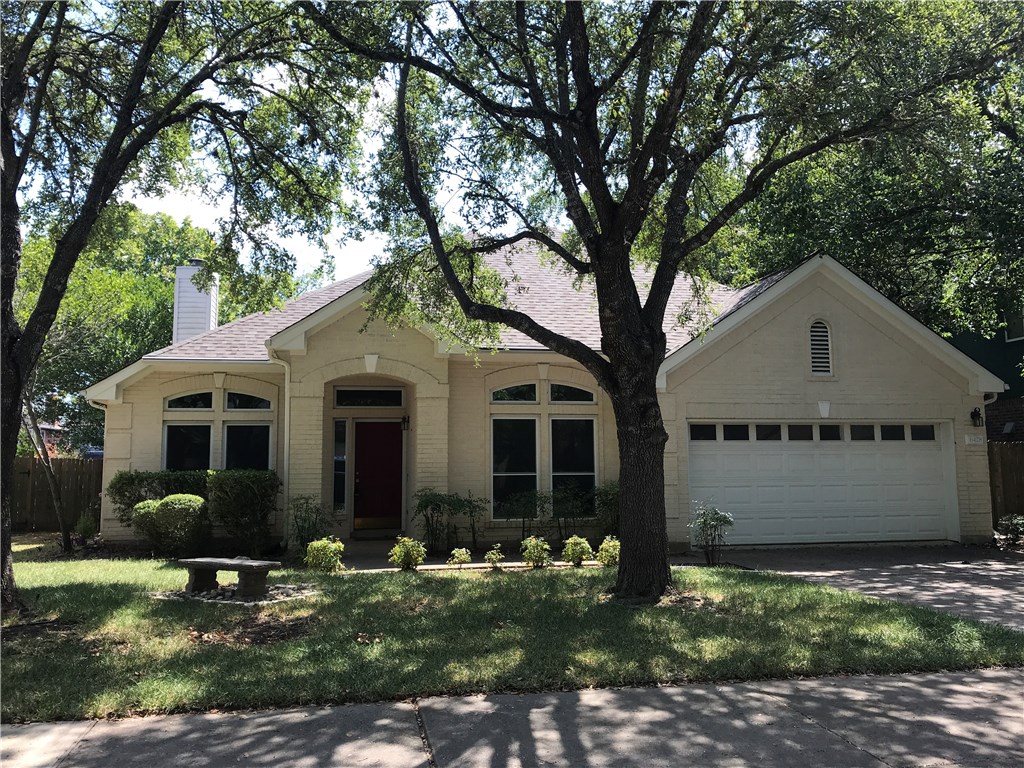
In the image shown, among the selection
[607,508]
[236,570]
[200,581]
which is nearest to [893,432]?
[607,508]

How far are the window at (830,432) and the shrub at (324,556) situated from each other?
9.31 metres

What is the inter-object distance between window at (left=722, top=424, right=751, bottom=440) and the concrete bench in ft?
28.6

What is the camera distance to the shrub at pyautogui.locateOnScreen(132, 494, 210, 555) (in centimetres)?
1277

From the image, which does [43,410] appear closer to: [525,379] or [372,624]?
[525,379]

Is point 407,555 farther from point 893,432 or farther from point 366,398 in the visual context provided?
point 893,432

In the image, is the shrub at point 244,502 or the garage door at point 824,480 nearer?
the shrub at point 244,502

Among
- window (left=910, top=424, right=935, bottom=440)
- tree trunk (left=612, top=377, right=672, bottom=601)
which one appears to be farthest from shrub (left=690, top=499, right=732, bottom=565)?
window (left=910, top=424, right=935, bottom=440)

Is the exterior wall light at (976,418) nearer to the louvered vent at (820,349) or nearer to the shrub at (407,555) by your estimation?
the louvered vent at (820,349)

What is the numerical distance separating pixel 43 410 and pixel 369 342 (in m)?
18.2

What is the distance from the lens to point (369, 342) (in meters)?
13.7

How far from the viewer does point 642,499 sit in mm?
8961

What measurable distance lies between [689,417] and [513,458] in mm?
3380

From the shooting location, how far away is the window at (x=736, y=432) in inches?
571

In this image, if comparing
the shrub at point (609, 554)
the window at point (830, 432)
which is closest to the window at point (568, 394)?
the shrub at point (609, 554)
